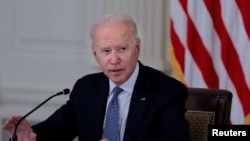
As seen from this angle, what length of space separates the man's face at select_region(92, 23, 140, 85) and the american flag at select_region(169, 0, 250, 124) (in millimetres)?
1085

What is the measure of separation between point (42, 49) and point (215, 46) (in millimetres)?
1273

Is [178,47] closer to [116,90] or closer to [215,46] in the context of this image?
[215,46]

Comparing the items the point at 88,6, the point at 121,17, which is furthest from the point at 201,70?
the point at 121,17

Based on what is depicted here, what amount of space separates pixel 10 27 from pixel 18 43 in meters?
0.13

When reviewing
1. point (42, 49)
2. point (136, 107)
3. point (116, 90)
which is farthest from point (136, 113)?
point (42, 49)

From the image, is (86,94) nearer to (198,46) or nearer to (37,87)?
(198,46)

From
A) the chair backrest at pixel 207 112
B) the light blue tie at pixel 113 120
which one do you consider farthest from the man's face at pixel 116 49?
the chair backrest at pixel 207 112

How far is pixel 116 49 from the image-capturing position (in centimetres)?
212

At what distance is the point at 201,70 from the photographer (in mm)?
3189

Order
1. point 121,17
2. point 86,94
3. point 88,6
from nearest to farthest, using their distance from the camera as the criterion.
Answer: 1. point 121,17
2. point 86,94
3. point 88,6

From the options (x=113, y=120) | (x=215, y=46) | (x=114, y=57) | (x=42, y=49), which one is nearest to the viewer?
(x=114, y=57)

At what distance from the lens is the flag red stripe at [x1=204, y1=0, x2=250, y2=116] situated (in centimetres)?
311

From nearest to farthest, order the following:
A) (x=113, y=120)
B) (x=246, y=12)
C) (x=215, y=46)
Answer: (x=113, y=120) → (x=246, y=12) → (x=215, y=46)

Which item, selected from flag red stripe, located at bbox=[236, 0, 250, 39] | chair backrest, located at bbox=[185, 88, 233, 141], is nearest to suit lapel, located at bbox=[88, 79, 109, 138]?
chair backrest, located at bbox=[185, 88, 233, 141]
